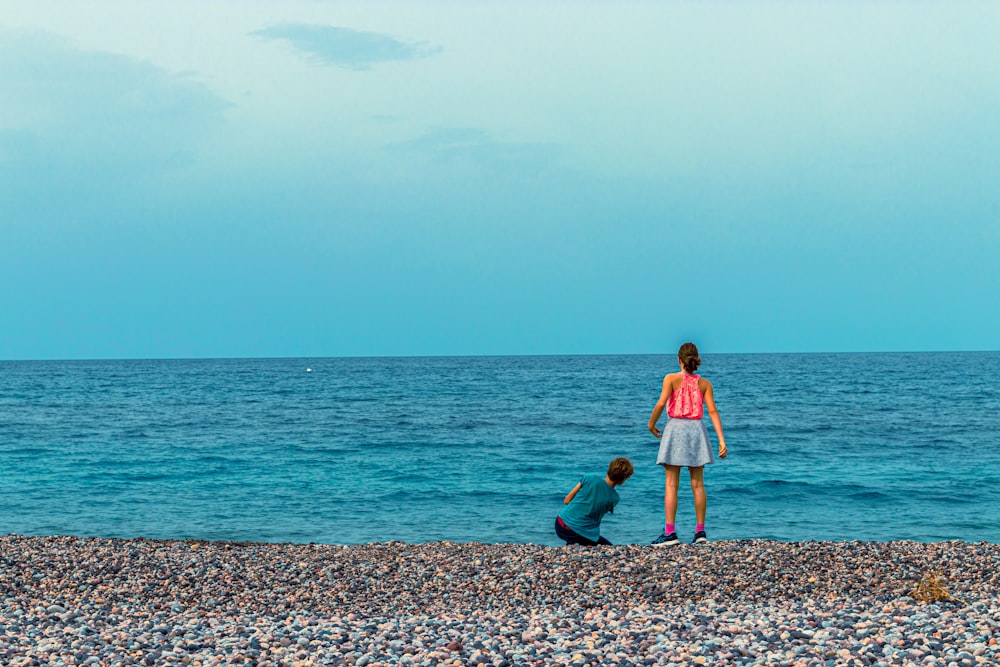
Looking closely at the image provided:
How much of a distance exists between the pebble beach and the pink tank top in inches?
58.7

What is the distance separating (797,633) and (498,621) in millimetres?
2230

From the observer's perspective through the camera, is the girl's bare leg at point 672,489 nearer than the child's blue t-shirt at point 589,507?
Yes

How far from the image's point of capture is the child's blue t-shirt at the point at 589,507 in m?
10.6

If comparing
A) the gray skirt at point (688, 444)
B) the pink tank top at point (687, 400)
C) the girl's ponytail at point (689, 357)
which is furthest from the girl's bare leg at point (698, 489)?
the girl's ponytail at point (689, 357)

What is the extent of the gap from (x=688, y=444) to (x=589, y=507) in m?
1.42

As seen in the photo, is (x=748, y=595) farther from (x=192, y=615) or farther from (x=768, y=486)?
(x=768, y=486)

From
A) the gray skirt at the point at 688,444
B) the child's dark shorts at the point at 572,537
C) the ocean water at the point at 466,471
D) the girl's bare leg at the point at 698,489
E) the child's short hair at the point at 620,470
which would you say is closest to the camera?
the gray skirt at the point at 688,444

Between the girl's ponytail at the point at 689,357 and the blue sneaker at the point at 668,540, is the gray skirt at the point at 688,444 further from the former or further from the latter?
the blue sneaker at the point at 668,540

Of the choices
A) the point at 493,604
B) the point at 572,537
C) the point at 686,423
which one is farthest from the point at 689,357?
the point at 493,604

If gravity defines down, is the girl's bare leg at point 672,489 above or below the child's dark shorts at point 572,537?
above

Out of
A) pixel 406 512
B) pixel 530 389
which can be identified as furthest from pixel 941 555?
pixel 530 389

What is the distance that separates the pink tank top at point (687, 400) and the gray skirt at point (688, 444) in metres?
0.08

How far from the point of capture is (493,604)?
26.9 feet

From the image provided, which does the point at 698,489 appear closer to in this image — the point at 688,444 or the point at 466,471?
the point at 688,444
